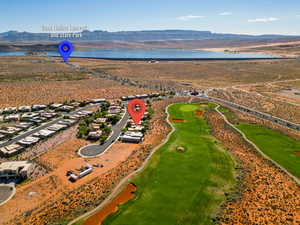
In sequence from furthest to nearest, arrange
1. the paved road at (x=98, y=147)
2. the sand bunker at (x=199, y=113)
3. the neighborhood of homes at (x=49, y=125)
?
the sand bunker at (x=199, y=113), the paved road at (x=98, y=147), the neighborhood of homes at (x=49, y=125)

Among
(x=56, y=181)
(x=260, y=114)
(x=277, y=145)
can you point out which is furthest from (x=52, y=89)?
(x=277, y=145)

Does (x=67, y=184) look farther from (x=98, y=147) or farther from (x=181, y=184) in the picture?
(x=181, y=184)

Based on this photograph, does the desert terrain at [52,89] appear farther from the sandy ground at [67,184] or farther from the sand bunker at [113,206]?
the sand bunker at [113,206]

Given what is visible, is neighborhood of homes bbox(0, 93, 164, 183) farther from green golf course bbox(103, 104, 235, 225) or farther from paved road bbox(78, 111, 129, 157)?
green golf course bbox(103, 104, 235, 225)

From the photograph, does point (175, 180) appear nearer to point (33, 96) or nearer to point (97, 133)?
Result: point (97, 133)

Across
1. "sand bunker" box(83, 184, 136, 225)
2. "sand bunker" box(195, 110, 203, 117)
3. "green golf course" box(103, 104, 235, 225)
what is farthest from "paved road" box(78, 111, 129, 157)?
"sand bunker" box(195, 110, 203, 117)

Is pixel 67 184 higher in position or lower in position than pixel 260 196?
lower

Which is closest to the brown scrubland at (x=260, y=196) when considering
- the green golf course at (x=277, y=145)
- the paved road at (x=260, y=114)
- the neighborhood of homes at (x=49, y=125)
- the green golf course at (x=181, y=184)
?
the green golf course at (x=181, y=184)
